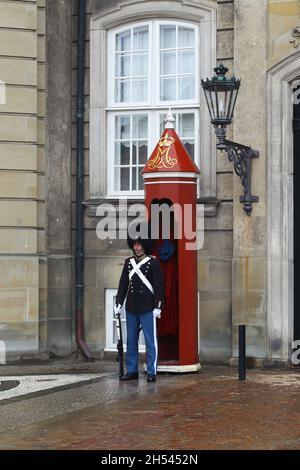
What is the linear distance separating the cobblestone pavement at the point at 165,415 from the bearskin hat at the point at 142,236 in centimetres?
166

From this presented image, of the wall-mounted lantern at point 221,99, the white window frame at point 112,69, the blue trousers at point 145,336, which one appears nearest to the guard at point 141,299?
the blue trousers at point 145,336

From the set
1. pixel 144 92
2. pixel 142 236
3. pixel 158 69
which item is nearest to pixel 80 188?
pixel 144 92

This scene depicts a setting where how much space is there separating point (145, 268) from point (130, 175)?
290cm

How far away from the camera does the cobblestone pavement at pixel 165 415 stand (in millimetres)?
9883

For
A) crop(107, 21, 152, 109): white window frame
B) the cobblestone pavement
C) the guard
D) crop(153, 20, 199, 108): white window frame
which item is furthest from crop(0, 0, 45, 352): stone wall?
the guard

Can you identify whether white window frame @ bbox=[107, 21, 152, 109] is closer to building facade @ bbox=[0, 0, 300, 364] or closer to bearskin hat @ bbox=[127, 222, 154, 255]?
building facade @ bbox=[0, 0, 300, 364]

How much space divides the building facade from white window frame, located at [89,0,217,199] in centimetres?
2

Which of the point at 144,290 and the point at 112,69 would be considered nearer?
the point at 144,290

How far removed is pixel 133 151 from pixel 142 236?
9.08 feet

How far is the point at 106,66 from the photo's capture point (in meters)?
16.7

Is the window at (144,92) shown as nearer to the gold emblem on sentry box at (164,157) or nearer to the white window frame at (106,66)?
the white window frame at (106,66)

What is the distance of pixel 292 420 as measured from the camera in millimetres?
10891

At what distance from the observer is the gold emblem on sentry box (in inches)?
569

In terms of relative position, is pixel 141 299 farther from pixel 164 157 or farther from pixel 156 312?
pixel 164 157
